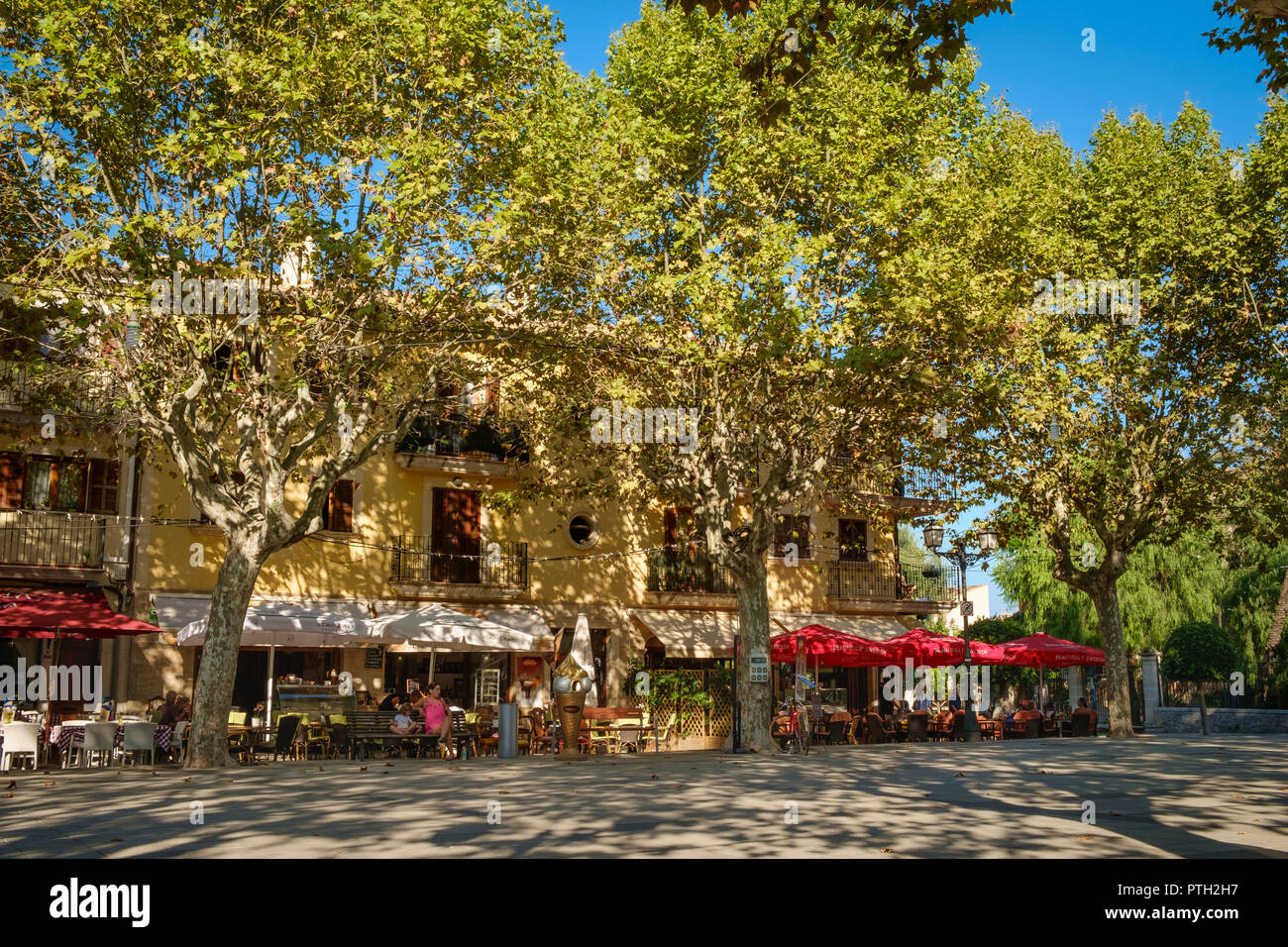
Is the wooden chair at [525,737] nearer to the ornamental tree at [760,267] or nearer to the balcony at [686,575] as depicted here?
the ornamental tree at [760,267]

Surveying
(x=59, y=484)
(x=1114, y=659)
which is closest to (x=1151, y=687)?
(x=1114, y=659)

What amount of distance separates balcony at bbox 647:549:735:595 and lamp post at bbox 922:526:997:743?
596 cm

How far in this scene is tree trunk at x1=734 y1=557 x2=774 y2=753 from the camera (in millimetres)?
21891

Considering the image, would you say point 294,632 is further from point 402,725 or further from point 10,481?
point 10,481

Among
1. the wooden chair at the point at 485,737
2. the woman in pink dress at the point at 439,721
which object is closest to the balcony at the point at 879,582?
the wooden chair at the point at 485,737

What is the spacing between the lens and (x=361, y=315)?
55.7 feet

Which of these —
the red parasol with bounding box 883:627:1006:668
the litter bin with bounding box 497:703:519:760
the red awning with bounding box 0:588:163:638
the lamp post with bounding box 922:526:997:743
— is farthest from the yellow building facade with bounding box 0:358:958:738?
the litter bin with bounding box 497:703:519:760

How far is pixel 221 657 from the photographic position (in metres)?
17.0

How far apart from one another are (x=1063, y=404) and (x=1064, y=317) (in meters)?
2.99

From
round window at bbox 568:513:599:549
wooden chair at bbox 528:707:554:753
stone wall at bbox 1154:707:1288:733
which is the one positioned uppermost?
round window at bbox 568:513:599:549

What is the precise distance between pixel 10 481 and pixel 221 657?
10440mm

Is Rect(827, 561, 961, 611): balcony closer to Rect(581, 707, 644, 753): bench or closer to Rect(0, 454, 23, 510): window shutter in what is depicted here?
Rect(581, 707, 644, 753): bench

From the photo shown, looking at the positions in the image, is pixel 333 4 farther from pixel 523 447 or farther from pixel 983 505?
pixel 983 505

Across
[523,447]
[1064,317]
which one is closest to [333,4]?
[523,447]
